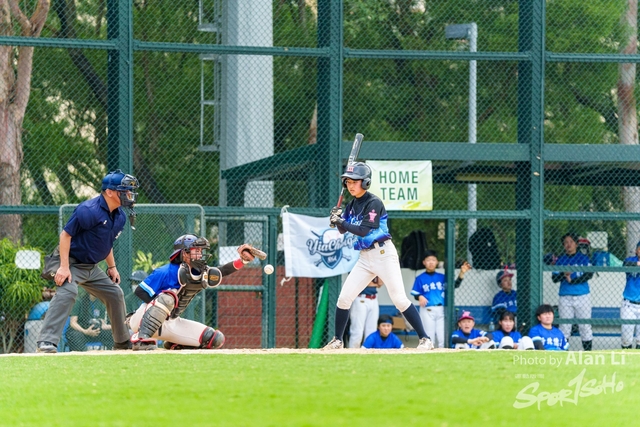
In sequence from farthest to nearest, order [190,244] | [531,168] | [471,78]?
[471,78] → [531,168] → [190,244]

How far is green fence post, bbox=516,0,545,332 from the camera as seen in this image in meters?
14.0

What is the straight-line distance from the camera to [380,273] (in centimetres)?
1076

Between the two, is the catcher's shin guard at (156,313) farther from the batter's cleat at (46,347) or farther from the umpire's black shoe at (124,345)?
the batter's cleat at (46,347)

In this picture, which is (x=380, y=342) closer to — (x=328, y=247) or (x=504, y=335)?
(x=328, y=247)

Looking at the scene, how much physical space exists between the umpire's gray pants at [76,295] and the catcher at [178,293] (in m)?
0.18

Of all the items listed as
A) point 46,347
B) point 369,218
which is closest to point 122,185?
point 46,347

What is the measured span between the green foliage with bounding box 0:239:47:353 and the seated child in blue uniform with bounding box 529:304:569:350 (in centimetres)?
606

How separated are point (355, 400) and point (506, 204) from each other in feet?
47.4

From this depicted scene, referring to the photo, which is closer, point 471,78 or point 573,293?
point 573,293

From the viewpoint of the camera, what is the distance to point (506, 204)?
2147cm

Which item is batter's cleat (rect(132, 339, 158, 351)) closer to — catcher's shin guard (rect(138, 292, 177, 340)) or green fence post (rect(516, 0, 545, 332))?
catcher's shin guard (rect(138, 292, 177, 340))

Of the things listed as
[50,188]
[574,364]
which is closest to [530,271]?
[574,364]

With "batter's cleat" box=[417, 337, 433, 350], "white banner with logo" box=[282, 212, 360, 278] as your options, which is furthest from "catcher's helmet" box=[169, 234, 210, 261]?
"white banner with logo" box=[282, 212, 360, 278]

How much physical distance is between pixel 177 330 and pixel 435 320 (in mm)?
4526
